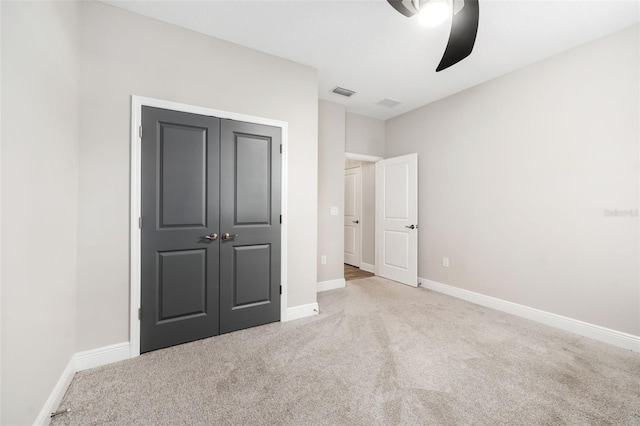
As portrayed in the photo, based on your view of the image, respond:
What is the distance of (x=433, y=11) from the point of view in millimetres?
1429

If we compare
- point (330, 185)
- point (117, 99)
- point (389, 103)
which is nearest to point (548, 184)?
point (389, 103)

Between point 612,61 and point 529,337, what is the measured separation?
8.84 feet

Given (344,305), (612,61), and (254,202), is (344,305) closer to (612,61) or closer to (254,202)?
(254,202)

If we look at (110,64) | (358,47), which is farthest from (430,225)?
(110,64)

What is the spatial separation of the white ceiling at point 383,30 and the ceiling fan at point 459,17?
73 centimetres

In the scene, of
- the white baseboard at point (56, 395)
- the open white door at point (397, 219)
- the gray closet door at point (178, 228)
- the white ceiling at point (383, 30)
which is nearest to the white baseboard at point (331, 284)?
the open white door at point (397, 219)

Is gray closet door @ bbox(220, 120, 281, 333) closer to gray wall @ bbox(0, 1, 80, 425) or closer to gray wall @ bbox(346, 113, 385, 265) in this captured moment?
gray wall @ bbox(0, 1, 80, 425)

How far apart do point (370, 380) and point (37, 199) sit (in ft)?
7.57

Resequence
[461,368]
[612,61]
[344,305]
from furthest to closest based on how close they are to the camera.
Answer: [344,305] → [612,61] → [461,368]

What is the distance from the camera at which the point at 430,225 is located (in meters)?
4.25

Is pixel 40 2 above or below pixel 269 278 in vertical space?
above

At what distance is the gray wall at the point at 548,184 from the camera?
2.46 meters

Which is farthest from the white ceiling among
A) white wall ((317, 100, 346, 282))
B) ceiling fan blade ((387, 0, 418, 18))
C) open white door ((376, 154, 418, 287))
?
open white door ((376, 154, 418, 287))

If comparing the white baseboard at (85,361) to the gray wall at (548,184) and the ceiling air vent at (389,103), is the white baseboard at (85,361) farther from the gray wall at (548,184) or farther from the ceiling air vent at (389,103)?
the ceiling air vent at (389,103)
